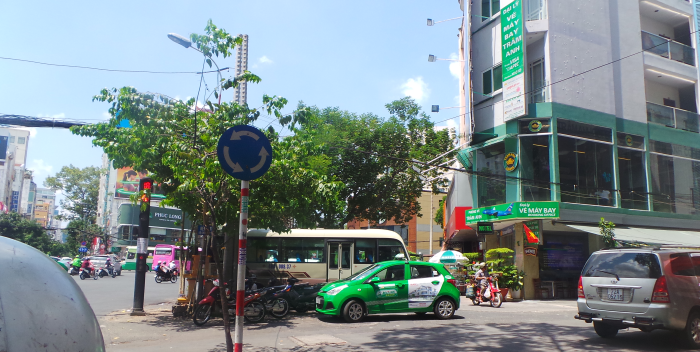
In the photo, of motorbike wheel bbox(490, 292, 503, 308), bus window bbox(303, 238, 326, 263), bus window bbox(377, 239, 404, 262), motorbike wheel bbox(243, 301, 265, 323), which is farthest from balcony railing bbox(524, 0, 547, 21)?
motorbike wheel bbox(243, 301, 265, 323)

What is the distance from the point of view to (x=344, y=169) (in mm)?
27859

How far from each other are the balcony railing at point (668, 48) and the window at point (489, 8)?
276 inches

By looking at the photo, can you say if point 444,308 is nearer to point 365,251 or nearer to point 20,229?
point 365,251

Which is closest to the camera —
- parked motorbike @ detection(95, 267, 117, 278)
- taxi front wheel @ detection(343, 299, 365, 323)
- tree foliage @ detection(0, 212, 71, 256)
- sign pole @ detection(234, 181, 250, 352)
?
sign pole @ detection(234, 181, 250, 352)

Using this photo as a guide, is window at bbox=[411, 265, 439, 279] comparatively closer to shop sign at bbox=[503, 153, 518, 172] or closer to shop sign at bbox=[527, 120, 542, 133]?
shop sign at bbox=[503, 153, 518, 172]

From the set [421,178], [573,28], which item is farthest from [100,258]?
[573,28]

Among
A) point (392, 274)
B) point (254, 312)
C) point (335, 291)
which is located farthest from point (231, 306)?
point (392, 274)

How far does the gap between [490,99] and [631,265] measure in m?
14.8

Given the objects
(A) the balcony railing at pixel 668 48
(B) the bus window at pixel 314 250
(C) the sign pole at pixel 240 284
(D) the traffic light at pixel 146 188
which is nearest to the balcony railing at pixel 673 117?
(A) the balcony railing at pixel 668 48

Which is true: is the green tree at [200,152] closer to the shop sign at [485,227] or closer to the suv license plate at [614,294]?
the suv license plate at [614,294]

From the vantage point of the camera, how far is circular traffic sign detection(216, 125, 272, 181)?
554 centimetres

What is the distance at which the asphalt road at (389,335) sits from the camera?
834cm

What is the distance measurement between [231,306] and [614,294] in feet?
27.0

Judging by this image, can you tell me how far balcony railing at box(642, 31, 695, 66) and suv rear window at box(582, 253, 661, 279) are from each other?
1818 cm
